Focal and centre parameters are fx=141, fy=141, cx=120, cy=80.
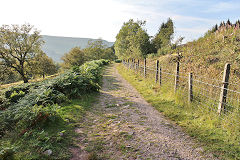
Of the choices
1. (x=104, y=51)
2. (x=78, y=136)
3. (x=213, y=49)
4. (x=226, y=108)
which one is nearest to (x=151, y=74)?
(x=213, y=49)

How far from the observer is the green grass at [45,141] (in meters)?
2.94

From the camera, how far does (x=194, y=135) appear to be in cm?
398

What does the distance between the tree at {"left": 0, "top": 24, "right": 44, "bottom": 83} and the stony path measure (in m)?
31.9

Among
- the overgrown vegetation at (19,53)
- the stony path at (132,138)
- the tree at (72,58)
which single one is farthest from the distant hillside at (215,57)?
the tree at (72,58)

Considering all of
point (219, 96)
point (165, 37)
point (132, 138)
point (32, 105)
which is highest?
point (165, 37)

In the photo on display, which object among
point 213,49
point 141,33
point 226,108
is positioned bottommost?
point 226,108

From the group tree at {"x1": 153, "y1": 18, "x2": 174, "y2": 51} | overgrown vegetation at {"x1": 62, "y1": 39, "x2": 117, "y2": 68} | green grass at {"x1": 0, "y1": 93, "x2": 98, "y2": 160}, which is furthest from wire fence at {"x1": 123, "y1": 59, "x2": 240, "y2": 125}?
overgrown vegetation at {"x1": 62, "y1": 39, "x2": 117, "y2": 68}

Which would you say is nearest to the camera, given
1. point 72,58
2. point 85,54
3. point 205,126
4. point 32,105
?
point 205,126

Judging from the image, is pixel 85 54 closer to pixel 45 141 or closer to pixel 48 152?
pixel 45 141

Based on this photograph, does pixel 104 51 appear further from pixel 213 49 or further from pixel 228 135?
pixel 228 135

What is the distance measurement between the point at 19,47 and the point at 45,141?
35265mm

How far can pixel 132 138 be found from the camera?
3895mm

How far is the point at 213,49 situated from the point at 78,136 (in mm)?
11553

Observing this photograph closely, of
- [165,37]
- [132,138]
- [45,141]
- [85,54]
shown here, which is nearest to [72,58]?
[85,54]
